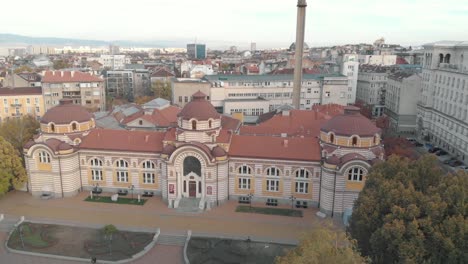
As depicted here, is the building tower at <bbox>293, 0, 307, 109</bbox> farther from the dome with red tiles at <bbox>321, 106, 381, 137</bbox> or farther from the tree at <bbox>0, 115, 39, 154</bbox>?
the tree at <bbox>0, 115, 39, 154</bbox>

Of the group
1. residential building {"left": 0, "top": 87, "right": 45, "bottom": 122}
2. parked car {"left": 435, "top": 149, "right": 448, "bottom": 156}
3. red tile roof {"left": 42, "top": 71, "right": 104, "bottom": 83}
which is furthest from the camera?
red tile roof {"left": 42, "top": 71, "right": 104, "bottom": 83}

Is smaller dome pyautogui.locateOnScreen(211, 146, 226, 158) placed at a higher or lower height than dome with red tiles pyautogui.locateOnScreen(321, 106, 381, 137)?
lower

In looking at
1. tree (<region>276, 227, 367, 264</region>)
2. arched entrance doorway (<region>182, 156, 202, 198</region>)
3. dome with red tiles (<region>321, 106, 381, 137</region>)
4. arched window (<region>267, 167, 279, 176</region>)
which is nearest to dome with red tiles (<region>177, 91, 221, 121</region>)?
arched entrance doorway (<region>182, 156, 202, 198</region>)

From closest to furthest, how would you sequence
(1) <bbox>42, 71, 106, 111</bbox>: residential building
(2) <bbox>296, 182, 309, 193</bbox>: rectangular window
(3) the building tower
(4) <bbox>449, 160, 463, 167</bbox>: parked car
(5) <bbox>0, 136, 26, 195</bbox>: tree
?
(2) <bbox>296, 182, 309, 193</bbox>: rectangular window < (5) <bbox>0, 136, 26, 195</bbox>: tree < (4) <bbox>449, 160, 463, 167</bbox>: parked car < (3) the building tower < (1) <bbox>42, 71, 106, 111</bbox>: residential building

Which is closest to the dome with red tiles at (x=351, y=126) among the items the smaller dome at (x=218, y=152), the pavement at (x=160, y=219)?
the pavement at (x=160, y=219)

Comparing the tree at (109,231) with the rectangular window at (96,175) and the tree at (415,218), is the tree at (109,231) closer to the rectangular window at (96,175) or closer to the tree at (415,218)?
the rectangular window at (96,175)
